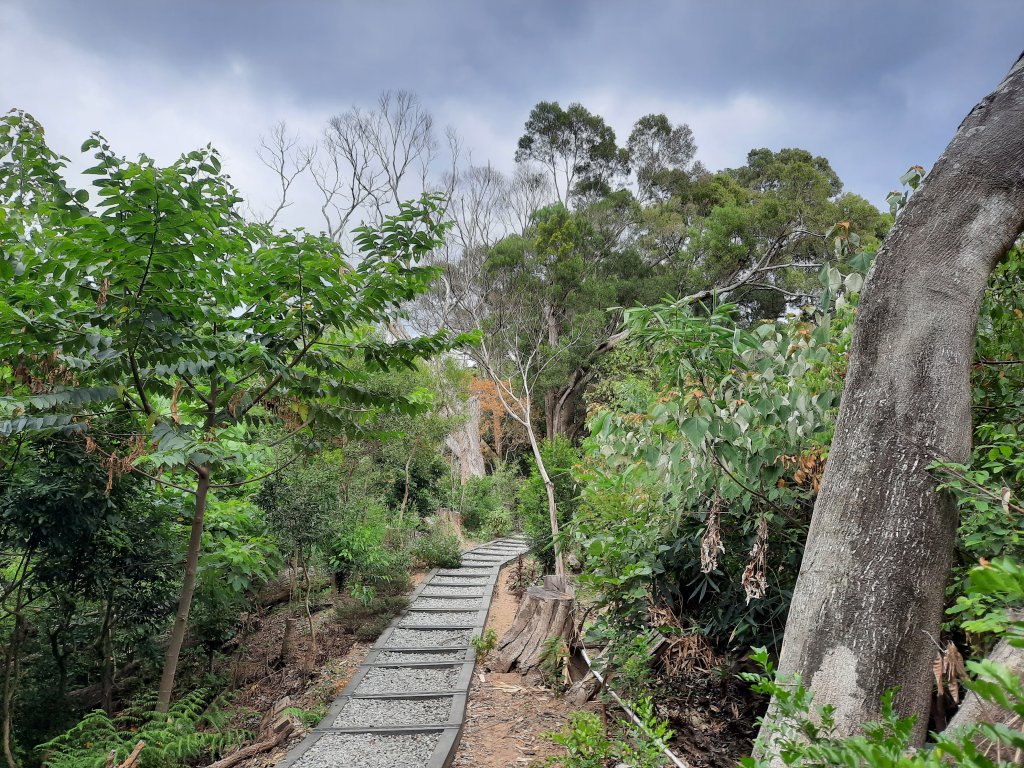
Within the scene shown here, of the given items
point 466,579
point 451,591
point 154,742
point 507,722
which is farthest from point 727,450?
point 466,579

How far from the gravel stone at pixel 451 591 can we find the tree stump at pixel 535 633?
2.65 metres

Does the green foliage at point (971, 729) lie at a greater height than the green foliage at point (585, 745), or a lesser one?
greater

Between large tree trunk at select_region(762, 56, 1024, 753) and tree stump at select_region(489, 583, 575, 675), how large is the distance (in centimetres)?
425

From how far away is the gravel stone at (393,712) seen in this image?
4.71 meters

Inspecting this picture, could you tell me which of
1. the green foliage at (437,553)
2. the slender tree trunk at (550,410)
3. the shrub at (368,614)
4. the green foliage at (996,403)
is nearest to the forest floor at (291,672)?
the shrub at (368,614)

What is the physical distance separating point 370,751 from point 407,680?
145 centimetres

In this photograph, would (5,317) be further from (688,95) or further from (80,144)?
(688,95)

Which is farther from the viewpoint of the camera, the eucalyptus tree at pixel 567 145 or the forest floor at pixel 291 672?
the eucalyptus tree at pixel 567 145

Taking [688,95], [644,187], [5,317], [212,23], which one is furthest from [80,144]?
[644,187]

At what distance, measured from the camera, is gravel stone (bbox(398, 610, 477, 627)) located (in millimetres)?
7358

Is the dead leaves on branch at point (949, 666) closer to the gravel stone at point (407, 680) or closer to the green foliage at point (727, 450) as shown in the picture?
the green foliage at point (727, 450)

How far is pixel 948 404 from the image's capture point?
1775mm

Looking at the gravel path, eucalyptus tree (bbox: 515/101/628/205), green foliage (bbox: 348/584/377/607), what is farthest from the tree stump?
eucalyptus tree (bbox: 515/101/628/205)

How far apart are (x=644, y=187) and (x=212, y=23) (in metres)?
19.0
